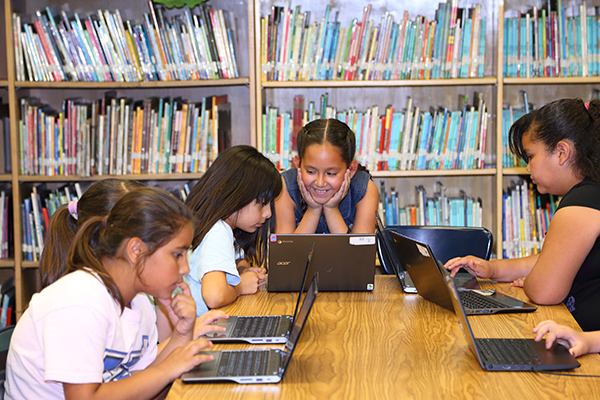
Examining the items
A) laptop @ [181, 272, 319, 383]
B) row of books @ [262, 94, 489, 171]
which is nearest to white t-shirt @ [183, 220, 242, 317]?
laptop @ [181, 272, 319, 383]

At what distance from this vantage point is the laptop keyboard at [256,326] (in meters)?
1.21

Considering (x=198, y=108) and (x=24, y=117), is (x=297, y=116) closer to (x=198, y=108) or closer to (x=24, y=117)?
(x=198, y=108)

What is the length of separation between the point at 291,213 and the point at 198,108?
3.07ft

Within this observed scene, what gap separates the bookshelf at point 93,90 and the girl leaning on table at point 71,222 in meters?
1.42

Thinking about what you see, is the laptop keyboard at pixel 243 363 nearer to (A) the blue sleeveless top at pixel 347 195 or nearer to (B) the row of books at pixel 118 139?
(A) the blue sleeveless top at pixel 347 195

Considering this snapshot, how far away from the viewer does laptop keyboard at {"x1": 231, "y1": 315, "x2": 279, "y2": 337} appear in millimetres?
1205

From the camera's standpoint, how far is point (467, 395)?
92cm

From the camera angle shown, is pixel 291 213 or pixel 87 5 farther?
pixel 87 5

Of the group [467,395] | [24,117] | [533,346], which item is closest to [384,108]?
[24,117]

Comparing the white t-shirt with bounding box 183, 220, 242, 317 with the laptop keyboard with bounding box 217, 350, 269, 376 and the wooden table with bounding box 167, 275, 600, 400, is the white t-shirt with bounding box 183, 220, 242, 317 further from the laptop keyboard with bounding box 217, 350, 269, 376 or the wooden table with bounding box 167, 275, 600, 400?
the laptop keyboard with bounding box 217, 350, 269, 376

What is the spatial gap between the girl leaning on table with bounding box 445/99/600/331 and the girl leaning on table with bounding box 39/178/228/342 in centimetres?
87

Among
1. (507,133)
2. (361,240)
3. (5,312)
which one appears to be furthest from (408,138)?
(5,312)

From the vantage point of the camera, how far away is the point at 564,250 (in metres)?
1.42

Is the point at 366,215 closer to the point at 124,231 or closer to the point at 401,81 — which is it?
the point at 401,81
